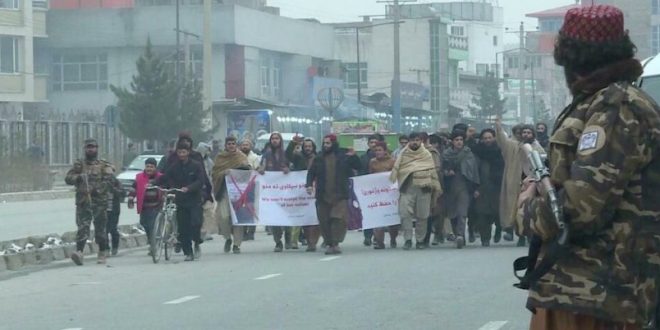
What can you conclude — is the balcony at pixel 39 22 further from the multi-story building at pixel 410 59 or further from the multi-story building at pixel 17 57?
the multi-story building at pixel 410 59

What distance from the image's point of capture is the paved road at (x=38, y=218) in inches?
1094

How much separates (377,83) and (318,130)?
40.6m

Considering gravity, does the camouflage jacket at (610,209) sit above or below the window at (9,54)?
below

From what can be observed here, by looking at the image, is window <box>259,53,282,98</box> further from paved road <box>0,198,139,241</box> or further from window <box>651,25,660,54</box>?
paved road <box>0,198,139,241</box>

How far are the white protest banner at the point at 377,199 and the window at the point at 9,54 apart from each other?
53.9 meters

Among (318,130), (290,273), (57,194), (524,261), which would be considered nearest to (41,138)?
(57,194)

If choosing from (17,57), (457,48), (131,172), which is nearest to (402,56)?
(457,48)

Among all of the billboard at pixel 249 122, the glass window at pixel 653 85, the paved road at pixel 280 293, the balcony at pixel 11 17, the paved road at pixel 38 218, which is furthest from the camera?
the balcony at pixel 11 17

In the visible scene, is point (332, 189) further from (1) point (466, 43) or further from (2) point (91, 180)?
(1) point (466, 43)

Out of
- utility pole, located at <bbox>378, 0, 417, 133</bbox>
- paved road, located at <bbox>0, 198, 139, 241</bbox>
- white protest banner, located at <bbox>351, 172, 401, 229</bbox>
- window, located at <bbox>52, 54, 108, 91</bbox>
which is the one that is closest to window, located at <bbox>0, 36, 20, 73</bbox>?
window, located at <bbox>52, 54, 108, 91</bbox>

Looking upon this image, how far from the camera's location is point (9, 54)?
249 feet

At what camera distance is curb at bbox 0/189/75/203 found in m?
43.7

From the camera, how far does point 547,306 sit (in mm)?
4906

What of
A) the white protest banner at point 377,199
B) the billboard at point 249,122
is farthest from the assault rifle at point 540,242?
the billboard at point 249,122
